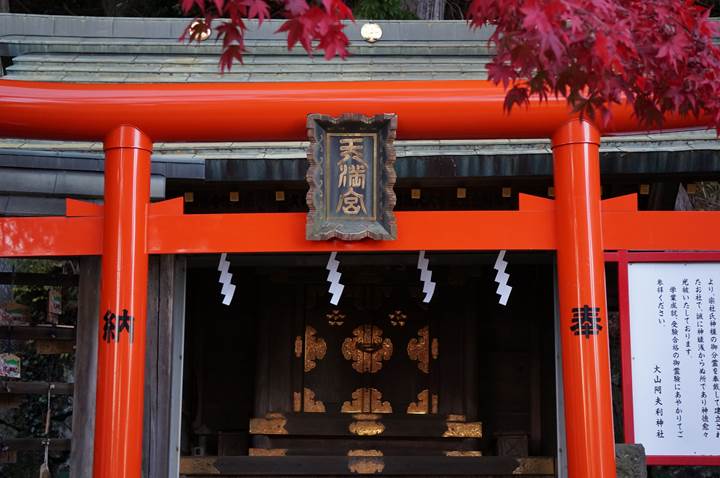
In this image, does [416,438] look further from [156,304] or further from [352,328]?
[156,304]

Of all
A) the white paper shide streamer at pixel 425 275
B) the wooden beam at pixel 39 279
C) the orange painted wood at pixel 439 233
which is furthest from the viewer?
the wooden beam at pixel 39 279

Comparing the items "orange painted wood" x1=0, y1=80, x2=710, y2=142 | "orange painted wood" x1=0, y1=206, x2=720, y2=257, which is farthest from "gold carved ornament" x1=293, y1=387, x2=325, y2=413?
"orange painted wood" x1=0, y1=80, x2=710, y2=142

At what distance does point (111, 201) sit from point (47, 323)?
1638mm

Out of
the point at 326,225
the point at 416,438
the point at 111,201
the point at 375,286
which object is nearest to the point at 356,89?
the point at 326,225

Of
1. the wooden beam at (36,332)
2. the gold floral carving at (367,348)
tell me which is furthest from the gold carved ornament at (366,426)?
the wooden beam at (36,332)

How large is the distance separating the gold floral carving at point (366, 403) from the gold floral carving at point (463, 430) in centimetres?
64

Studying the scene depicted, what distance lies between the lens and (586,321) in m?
5.99

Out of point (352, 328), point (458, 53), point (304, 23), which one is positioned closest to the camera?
point (304, 23)

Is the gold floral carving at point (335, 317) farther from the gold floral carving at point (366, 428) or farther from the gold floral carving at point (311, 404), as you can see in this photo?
the gold floral carving at point (366, 428)

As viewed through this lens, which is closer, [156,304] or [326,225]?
[326,225]

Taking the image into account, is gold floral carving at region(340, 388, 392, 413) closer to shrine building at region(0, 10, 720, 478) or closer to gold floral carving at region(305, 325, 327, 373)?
gold floral carving at region(305, 325, 327, 373)

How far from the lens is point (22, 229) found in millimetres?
6445

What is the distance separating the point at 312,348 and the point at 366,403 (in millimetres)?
769

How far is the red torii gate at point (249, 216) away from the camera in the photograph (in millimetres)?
6141
